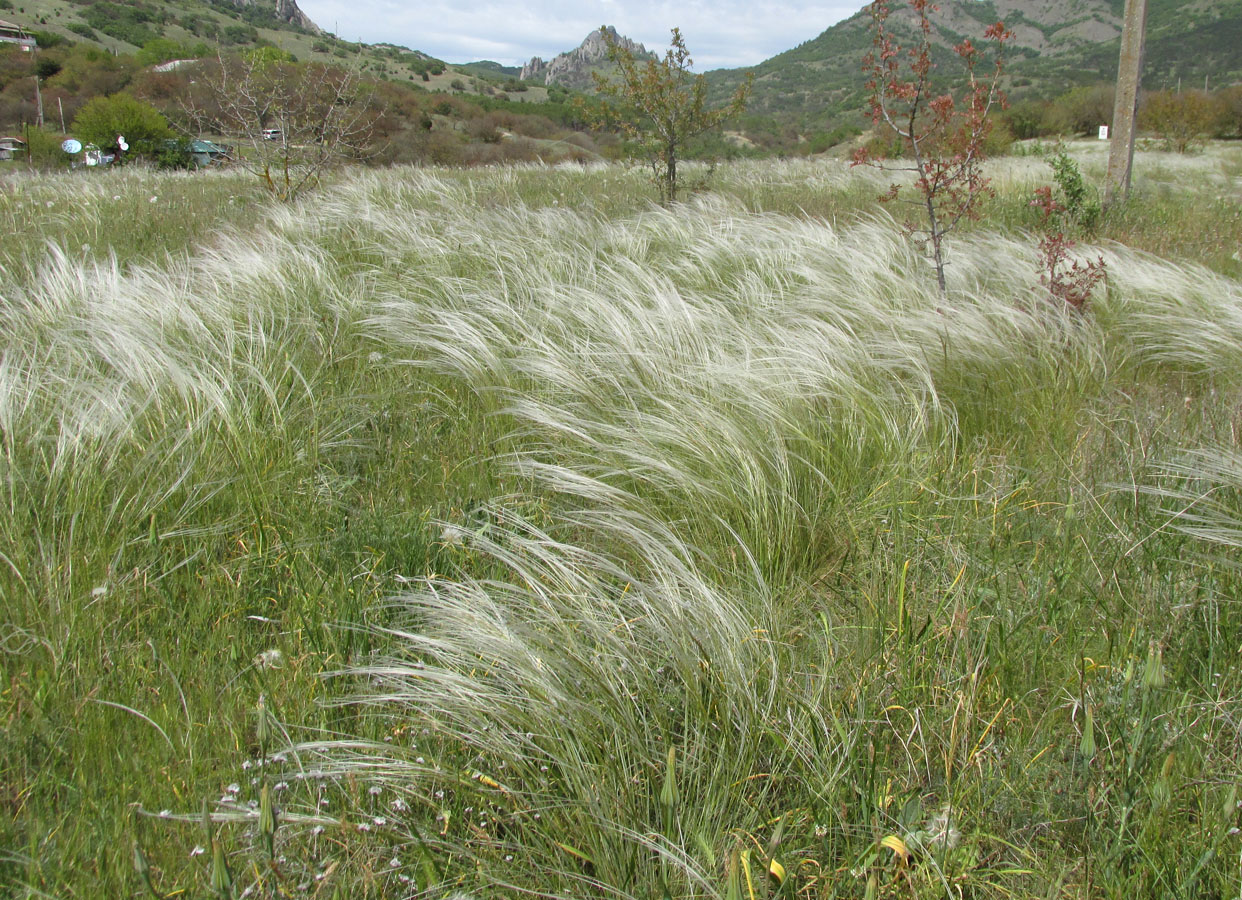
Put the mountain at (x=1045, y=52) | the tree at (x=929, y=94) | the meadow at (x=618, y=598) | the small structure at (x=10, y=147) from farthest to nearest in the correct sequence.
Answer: the mountain at (x=1045, y=52) → the small structure at (x=10, y=147) → the tree at (x=929, y=94) → the meadow at (x=618, y=598)

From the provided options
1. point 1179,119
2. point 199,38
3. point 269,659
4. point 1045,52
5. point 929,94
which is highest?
point 1045,52

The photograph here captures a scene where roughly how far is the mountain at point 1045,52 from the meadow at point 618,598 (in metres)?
43.7

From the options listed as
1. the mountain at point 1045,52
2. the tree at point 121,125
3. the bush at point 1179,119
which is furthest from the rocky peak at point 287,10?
the bush at point 1179,119

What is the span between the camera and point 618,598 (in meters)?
1.52

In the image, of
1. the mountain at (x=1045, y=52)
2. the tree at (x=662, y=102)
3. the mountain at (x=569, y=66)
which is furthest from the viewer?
the mountain at (x=569, y=66)

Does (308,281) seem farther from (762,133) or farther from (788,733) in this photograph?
(762,133)

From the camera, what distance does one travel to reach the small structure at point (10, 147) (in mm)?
21891

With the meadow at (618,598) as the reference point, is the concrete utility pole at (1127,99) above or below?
above

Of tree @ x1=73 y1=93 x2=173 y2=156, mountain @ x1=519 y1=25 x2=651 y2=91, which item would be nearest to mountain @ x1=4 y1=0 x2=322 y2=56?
tree @ x1=73 y1=93 x2=173 y2=156

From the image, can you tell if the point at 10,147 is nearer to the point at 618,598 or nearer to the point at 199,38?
the point at 618,598

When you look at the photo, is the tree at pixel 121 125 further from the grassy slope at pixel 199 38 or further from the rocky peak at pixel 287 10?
the rocky peak at pixel 287 10

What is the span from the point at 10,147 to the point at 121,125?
370 cm

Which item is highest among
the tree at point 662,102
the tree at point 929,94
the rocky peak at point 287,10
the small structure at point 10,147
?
Answer: the rocky peak at point 287,10

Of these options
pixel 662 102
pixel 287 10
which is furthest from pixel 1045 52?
pixel 662 102
